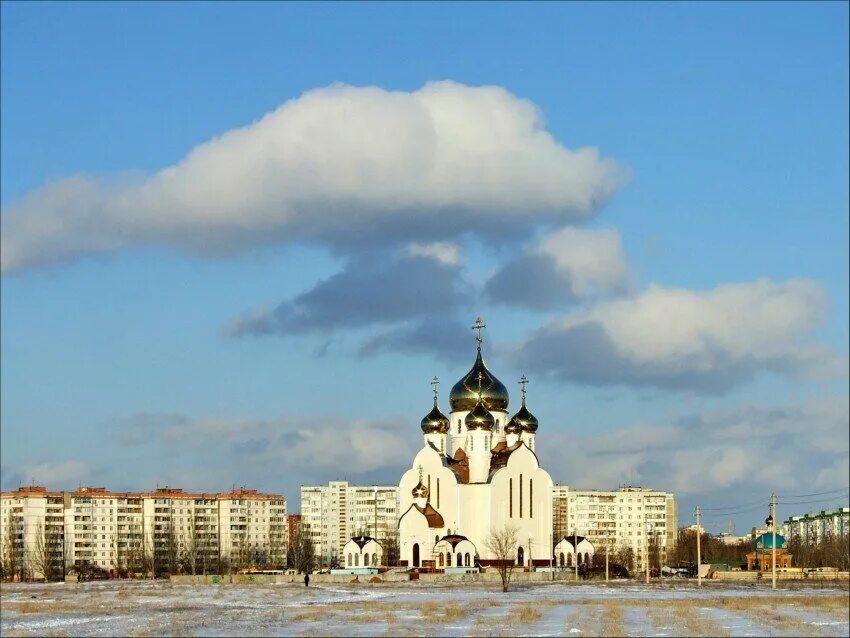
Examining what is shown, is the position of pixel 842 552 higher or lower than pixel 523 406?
lower

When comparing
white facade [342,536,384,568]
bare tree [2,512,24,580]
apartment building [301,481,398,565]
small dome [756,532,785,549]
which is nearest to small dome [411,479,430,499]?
white facade [342,536,384,568]

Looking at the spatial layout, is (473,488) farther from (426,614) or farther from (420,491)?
(426,614)

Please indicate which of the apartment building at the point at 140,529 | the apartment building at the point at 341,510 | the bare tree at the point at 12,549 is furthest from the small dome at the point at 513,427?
the apartment building at the point at 341,510

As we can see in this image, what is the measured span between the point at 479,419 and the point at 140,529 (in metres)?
56.2

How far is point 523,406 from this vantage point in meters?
97.6

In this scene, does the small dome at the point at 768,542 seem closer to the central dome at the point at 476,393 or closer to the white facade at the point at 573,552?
the white facade at the point at 573,552

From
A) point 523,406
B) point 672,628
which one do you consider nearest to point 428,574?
point 523,406

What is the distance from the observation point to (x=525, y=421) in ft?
317

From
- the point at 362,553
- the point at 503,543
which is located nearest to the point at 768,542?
the point at 503,543

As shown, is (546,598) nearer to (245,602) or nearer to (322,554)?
(245,602)

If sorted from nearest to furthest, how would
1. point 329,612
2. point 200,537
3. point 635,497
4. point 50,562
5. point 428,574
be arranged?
point 329,612 < point 428,574 < point 50,562 < point 200,537 < point 635,497

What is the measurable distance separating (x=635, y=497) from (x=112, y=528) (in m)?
71.8

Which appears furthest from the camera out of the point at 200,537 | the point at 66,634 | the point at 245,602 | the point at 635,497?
the point at 635,497

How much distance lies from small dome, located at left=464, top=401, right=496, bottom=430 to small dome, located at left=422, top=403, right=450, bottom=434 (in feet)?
10.4
